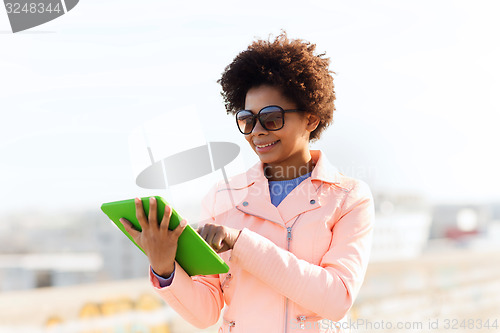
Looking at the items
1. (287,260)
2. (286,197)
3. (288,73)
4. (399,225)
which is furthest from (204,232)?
(399,225)

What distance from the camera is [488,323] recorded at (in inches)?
265

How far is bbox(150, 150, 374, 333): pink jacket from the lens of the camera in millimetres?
1525

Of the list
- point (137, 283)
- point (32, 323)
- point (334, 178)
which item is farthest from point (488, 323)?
point (334, 178)

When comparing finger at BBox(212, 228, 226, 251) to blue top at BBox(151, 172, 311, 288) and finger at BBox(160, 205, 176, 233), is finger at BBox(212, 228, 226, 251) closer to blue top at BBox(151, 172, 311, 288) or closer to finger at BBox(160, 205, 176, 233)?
finger at BBox(160, 205, 176, 233)

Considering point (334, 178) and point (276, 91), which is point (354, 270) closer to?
point (334, 178)

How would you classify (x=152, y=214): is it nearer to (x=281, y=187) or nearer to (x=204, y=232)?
(x=204, y=232)

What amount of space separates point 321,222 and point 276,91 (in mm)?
447

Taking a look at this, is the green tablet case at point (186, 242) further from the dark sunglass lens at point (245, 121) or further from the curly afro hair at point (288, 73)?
the curly afro hair at point (288, 73)

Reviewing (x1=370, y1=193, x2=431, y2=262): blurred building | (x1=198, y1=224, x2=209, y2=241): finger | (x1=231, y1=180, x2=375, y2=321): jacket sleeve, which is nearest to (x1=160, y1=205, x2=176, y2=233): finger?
(x1=198, y1=224, x2=209, y2=241): finger

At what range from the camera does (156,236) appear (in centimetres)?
146

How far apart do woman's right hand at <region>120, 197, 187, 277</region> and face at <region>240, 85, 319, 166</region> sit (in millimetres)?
429

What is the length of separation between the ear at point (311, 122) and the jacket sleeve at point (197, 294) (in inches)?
15.6

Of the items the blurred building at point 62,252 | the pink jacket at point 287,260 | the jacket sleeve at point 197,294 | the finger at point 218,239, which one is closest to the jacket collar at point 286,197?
the pink jacket at point 287,260

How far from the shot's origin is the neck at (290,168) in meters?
1.82
